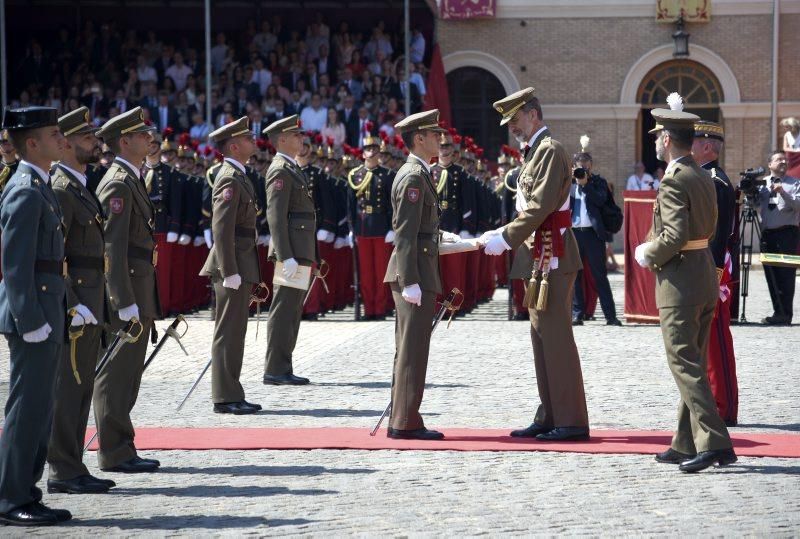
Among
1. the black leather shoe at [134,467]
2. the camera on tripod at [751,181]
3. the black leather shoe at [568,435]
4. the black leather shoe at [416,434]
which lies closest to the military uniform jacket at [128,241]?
the black leather shoe at [134,467]

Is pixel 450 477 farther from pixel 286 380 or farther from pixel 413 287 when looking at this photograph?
pixel 286 380

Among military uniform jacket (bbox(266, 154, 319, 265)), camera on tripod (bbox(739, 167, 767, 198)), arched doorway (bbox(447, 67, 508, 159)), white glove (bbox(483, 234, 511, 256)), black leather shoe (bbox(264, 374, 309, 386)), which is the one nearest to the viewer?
white glove (bbox(483, 234, 511, 256))

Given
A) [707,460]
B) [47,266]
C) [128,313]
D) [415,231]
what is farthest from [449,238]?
[47,266]

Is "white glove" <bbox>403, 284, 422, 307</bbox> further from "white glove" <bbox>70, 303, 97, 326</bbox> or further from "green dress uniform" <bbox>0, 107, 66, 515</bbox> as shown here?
"green dress uniform" <bbox>0, 107, 66, 515</bbox>

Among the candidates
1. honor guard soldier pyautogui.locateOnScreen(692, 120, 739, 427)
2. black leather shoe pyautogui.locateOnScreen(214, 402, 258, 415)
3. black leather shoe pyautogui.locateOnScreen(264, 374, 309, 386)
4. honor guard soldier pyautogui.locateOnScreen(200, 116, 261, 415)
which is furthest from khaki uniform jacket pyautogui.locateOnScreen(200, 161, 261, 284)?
honor guard soldier pyautogui.locateOnScreen(692, 120, 739, 427)

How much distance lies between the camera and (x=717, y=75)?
2978 cm

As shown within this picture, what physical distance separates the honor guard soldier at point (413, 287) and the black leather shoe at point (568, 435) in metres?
0.65

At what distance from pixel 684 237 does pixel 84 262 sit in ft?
10.3

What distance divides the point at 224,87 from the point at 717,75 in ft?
33.8

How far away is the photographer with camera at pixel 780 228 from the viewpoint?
607 inches

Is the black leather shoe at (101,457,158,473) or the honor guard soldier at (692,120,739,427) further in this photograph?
the honor guard soldier at (692,120,739,427)

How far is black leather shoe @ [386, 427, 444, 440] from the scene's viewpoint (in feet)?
27.8

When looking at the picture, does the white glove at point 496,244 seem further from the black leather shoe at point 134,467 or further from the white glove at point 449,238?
the black leather shoe at point 134,467

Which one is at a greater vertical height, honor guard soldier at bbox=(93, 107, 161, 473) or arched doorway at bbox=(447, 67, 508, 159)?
arched doorway at bbox=(447, 67, 508, 159)
